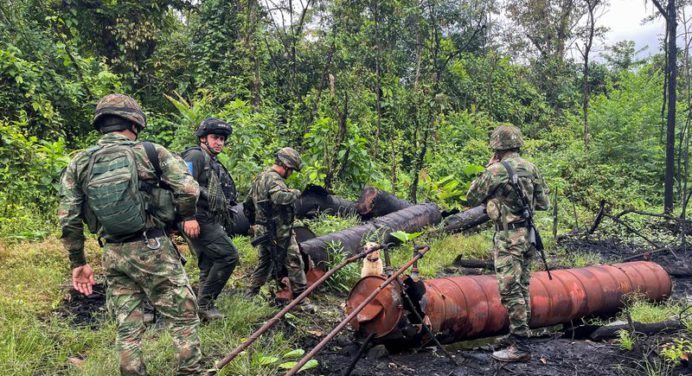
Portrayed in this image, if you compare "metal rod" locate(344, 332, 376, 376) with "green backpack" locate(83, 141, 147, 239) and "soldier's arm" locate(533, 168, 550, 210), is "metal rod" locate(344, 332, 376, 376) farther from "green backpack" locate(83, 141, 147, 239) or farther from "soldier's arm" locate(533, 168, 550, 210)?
"soldier's arm" locate(533, 168, 550, 210)

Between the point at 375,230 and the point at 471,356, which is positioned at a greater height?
the point at 375,230

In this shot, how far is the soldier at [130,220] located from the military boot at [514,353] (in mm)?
2274

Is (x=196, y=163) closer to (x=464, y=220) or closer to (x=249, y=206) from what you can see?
(x=249, y=206)

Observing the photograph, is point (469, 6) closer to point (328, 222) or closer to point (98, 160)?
point (328, 222)

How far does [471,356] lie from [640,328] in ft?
5.07

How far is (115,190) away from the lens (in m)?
2.75

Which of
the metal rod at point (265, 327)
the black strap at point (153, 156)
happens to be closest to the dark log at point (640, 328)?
the metal rod at point (265, 327)

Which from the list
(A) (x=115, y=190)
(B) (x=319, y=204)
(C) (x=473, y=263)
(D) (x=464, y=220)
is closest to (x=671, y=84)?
(D) (x=464, y=220)

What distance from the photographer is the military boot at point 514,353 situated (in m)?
3.76

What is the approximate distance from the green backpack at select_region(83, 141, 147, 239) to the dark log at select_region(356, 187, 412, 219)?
16.5ft

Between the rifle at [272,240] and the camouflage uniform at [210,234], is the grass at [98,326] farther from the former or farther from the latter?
the rifle at [272,240]

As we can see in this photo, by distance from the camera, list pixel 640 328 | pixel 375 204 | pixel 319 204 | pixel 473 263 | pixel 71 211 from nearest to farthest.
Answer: pixel 71 211, pixel 640 328, pixel 473 263, pixel 319 204, pixel 375 204

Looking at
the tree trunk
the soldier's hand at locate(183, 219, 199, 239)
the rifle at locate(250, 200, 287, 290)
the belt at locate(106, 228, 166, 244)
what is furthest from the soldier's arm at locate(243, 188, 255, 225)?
the tree trunk

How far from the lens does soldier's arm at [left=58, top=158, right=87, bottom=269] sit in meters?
2.87
